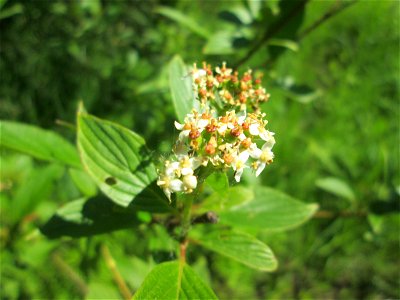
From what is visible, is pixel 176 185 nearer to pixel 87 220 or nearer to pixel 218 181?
pixel 218 181

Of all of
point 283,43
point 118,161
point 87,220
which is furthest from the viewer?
point 283,43

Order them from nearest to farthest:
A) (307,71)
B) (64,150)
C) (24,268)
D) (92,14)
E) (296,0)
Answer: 1. (64,150)
2. (296,0)
3. (24,268)
4. (92,14)
5. (307,71)

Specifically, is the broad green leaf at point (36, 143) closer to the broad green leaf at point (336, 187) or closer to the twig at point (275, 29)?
the twig at point (275, 29)

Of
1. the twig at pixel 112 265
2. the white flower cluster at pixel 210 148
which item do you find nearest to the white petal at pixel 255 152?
the white flower cluster at pixel 210 148

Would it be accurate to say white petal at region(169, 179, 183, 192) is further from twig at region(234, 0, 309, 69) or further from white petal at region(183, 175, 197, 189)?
twig at region(234, 0, 309, 69)

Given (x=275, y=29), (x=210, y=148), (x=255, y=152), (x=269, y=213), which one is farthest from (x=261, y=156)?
(x=275, y=29)

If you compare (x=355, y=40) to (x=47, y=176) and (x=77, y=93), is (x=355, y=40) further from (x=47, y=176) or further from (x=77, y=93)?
(x=47, y=176)

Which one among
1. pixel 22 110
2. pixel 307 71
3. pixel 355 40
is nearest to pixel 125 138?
pixel 22 110
